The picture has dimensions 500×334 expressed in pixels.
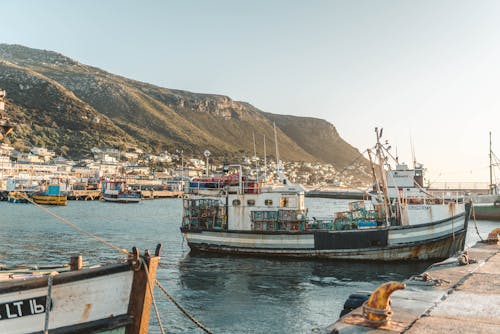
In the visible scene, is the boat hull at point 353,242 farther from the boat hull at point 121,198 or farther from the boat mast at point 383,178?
the boat hull at point 121,198

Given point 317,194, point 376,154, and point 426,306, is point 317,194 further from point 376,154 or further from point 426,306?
point 426,306

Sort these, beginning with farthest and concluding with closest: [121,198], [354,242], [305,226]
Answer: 1. [121,198]
2. [305,226]
3. [354,242]

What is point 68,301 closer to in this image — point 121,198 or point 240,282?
point 240,282

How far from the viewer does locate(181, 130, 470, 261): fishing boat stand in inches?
1129

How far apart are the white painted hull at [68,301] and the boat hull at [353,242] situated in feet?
67.6

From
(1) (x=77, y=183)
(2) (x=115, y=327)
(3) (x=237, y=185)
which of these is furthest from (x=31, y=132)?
(2) (x=115, y=327)

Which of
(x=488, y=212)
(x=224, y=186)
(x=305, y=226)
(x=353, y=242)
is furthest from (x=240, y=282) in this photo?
(x=488, y=212)

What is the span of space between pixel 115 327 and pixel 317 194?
169010 mm

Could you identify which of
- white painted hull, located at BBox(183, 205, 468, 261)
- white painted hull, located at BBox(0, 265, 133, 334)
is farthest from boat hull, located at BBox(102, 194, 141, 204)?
white painted hull, located at BBox(0, 265, 133, 334)

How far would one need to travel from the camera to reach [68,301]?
9266mm

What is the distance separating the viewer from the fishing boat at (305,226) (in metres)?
28.7

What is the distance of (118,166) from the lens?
636 feet

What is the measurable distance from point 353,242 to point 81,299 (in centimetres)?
2213

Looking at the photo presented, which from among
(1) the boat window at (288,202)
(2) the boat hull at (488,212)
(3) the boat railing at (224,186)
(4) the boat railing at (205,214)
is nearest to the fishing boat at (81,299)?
(1) the boat window at (288,202)
